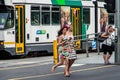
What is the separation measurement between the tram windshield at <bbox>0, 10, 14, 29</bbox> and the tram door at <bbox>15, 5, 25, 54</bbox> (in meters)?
0.29

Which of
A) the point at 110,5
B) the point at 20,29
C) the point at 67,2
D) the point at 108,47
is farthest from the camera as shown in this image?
the point at 67,2

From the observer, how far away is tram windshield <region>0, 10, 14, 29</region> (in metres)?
25.5

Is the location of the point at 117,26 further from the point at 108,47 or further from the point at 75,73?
the point at 75,73

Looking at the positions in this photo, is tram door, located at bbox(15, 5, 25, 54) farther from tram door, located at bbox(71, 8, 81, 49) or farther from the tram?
tram door, located at bbox(71, 8, 81, 49)

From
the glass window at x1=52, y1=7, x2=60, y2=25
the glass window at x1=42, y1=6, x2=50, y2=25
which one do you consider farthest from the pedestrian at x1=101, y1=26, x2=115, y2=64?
the glass window at x1=52, y1=7, x2=60, y2=25

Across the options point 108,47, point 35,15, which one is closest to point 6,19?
point 35,15

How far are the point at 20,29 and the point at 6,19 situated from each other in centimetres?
94

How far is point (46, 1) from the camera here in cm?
2734

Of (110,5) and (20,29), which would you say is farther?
(20,29)

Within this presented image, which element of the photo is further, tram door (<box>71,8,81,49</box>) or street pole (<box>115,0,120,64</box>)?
tram door (<box>71,8,81,49</box>)

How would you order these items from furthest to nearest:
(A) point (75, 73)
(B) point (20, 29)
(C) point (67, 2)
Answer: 1. (C) point (67, 2)
2. (B) point (20, 29)
3. (A) point (75, 73)

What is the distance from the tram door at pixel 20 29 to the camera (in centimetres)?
2581

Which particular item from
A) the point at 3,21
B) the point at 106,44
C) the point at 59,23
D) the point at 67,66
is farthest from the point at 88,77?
the point at 59,23

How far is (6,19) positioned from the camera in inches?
1008
